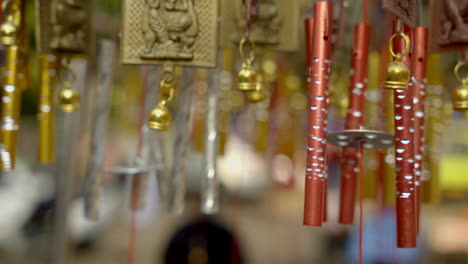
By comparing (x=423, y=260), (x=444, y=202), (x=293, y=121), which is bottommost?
(x=423, y=260)

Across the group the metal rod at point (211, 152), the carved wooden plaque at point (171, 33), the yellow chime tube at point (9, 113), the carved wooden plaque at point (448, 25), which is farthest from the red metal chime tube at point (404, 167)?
the yellow chime tube at point (9, 113)

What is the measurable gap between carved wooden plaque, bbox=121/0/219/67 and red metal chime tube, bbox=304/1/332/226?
0.30 metres

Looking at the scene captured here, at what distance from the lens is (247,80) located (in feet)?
4.93

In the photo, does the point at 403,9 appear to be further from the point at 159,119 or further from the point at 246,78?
the point at 159,119

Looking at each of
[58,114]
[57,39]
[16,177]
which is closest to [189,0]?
[57,39]

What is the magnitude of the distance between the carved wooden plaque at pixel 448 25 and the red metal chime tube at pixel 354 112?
0.18 meters

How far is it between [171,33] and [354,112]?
1.75ft

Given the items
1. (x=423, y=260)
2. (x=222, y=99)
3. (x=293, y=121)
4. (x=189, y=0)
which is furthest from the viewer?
(x=423, y=260)

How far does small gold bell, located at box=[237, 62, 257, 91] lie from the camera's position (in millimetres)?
1503

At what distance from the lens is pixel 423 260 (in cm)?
395

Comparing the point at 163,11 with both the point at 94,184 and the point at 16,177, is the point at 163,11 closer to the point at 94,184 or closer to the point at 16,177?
the point at 94,184

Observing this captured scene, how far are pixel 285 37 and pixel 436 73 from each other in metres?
0.70

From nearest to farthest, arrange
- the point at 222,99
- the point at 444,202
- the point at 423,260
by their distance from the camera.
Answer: the point at 222,99, the point at 423,260, the point at 444,202

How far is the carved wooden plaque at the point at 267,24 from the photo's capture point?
5.41 ft
